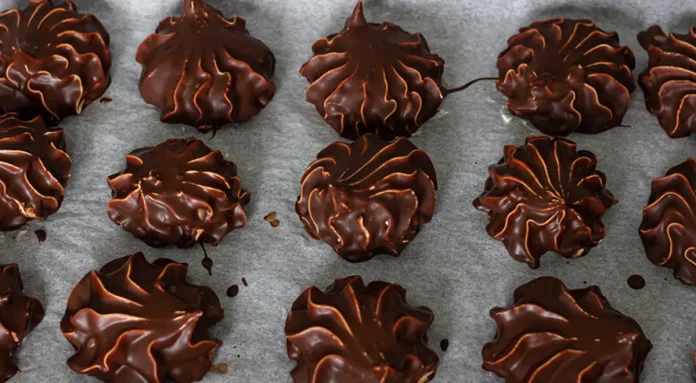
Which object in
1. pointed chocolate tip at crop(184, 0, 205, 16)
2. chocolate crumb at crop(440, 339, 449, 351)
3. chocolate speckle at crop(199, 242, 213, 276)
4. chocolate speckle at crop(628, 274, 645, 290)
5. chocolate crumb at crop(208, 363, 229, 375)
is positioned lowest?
chocolate crumb at crop(208, 363, 229, 375)

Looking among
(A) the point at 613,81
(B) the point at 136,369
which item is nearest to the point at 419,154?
(A) the point at 613,81

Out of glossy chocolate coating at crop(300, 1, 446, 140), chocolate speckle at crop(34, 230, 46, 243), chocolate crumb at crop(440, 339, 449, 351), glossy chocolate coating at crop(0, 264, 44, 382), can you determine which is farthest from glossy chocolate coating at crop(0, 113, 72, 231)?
chocolate crumb at crop(440, 339, 449, 351)

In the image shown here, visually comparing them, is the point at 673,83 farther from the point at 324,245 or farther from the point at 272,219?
the point at 272,219

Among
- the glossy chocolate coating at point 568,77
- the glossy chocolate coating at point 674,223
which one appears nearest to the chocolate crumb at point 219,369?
the glossy chocolate coating at point 568,77

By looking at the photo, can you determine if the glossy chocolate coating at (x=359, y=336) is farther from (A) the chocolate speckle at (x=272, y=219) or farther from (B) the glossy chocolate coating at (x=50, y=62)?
(B) the glossy chocolate coating at (x=50, y=62)

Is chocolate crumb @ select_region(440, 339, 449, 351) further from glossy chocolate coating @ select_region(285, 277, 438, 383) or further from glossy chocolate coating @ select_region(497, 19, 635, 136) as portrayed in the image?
glossy chocolate coating @ select_region(497, 19, 635, 136)

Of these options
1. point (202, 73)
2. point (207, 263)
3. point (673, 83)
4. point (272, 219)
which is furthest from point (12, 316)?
point (673, 83)
